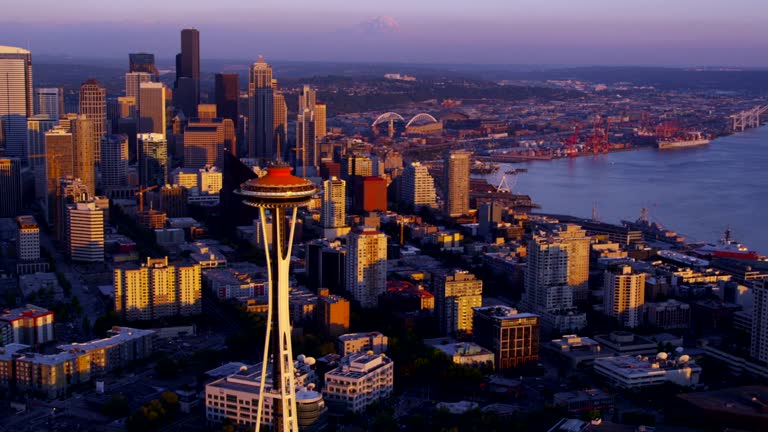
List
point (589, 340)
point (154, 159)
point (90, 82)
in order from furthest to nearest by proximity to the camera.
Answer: point (90, 82), point (154, 159), point (589, 340)

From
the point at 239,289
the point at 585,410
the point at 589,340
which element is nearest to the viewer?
the point at 585,410

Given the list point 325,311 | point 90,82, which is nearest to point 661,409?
point 325,311

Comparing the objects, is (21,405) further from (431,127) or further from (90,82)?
(431,127)

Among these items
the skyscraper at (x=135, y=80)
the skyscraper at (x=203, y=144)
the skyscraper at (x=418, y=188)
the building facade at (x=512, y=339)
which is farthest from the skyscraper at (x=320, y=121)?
the building facade at (x=512, y=339)

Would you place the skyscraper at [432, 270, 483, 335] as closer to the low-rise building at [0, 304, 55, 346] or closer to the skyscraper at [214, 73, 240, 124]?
the low-rise building at [0, 304, 55, 346]

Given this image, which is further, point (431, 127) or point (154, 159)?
point (431, 127)

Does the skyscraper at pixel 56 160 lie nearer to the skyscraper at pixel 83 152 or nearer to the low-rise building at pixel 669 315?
the skyscraper at pixel 83 152
